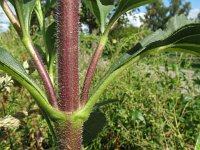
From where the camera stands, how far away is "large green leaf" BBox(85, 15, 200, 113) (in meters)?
0.95

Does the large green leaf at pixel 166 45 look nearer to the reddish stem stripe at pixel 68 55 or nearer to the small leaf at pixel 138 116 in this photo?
the reddish stem stripe at pixel 68 55

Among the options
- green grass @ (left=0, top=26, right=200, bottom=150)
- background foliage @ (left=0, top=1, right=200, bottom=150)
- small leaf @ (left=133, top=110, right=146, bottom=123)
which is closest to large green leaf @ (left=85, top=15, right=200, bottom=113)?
background foliage @ (left=0, top=1, right=200, bottom=150)

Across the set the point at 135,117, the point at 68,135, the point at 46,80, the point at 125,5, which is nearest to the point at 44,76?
the point at 46,80

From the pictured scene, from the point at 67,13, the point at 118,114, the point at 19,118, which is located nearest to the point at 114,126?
the point at 118,114

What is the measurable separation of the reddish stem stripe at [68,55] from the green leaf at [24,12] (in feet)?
0.42

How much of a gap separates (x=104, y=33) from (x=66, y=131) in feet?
0.94

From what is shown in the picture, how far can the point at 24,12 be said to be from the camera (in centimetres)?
103

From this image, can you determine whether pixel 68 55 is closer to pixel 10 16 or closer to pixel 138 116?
pixel 10 16

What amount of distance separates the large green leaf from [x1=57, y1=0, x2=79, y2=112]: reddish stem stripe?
0.16ft

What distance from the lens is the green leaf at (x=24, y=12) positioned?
39.4 inches

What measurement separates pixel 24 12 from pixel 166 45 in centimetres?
38

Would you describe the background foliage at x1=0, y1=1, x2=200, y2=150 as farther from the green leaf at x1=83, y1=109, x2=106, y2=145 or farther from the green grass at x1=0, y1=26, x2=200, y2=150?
the green leaf at x1=83, y1=109, x2=106, y2=145

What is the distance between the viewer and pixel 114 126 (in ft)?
7.84

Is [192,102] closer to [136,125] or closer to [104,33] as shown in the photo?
[136,125]
